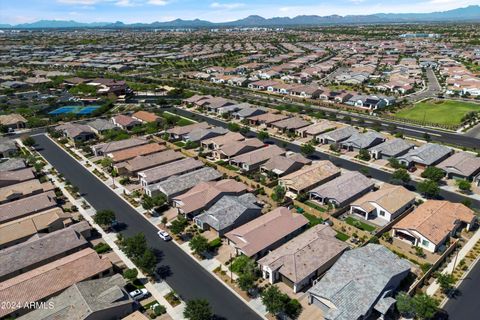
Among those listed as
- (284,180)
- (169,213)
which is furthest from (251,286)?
(284,180)

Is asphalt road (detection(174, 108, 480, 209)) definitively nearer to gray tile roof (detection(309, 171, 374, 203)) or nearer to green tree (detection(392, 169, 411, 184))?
green tree (detection(392, 169, 411, 184))

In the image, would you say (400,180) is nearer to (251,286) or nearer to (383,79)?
(251,286)

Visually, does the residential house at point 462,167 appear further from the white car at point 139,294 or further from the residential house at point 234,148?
the white car at point 139,294

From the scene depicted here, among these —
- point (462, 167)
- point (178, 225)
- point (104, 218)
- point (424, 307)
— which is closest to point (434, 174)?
point (462, 167)

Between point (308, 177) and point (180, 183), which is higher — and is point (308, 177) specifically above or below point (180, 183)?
below

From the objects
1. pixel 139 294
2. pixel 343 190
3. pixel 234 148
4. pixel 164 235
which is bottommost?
pixel 139 294

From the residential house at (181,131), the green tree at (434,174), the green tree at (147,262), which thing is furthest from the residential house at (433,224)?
the residential house at (181,131)

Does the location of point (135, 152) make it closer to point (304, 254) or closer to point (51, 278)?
point (51, 278)

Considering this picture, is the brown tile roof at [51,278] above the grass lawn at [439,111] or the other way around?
above
